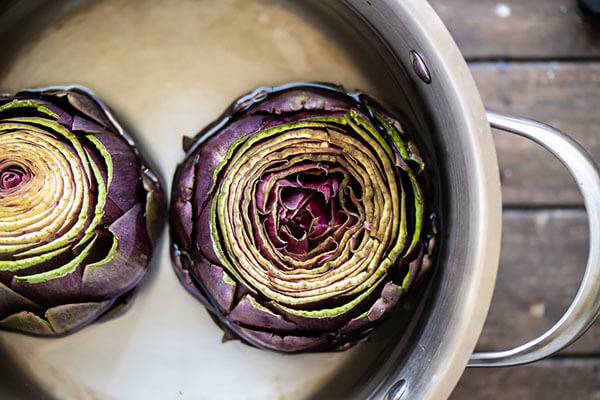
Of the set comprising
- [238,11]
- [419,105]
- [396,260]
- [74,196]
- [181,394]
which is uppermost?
[238,11]

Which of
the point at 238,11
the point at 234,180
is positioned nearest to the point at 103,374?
the point at 234,180

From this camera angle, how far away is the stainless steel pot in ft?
2.25

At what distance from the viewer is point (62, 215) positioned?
0.80 meters

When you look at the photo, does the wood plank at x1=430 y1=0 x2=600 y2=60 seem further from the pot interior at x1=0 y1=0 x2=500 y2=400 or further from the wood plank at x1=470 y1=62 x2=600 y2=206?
the pot interior at x1=0 y1=0 x2=500 y2=400

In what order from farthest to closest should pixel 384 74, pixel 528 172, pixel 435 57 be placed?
pixel 528 172 → pixel 384 74 → pixel 435 57

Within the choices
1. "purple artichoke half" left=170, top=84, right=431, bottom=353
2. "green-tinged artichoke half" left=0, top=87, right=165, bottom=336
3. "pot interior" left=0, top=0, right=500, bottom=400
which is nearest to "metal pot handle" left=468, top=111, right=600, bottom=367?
"purple artichoke half" left=170, top=84, right=431, bottom=353

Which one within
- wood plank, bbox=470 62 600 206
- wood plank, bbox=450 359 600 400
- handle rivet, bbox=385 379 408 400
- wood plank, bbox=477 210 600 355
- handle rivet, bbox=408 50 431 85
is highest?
handle rivet, bbox=408 50 431 85

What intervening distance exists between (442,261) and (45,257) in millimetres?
564

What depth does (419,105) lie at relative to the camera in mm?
875

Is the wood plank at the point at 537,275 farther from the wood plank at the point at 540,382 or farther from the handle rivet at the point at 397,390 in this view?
the handle rivet at the point at 397,390

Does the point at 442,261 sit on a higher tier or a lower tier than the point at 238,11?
lower

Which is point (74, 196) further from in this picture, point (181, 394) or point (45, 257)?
point (181, 394)

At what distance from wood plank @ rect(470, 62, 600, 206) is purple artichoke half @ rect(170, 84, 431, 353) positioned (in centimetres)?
31

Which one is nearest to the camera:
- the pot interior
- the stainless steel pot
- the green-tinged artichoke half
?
the stainless steel pot
